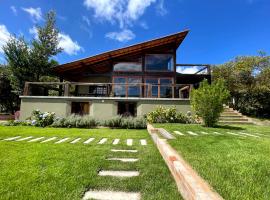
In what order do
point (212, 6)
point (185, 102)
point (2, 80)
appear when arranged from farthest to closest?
point (2, 80)
point (212, 6)
point (185, 102)

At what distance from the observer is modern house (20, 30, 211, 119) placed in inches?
536

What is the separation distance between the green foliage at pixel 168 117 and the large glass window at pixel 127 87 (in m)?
2.77

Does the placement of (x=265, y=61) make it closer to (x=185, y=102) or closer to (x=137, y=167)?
(x=185, y=102)

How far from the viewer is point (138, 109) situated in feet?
44.5

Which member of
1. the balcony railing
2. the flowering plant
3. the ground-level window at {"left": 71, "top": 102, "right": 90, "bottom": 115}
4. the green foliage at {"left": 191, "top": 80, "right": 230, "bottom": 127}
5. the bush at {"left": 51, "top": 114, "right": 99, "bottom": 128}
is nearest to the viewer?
the green foliage at {"left": 191, "top": 80, "right": 230, "bottom": 127}

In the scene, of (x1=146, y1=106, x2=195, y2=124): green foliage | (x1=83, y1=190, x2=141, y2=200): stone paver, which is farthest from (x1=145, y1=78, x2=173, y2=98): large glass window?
(x1=83, y1=190, x2=141, y2=200): stone paver

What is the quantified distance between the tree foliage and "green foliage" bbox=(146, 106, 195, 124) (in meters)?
8.59

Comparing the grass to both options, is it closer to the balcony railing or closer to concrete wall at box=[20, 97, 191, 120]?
concrete wall at box=[20, 97, 191, 120]

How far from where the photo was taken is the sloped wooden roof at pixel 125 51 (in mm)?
15961

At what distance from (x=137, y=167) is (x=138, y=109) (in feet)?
31.7

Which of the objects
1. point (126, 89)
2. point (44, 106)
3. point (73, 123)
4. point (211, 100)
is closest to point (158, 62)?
point (126, 89)

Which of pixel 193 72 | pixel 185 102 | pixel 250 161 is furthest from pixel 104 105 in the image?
pixel 250 161

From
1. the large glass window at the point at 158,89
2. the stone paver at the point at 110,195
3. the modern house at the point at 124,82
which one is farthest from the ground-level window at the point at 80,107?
the stone paver at the point at 110,195

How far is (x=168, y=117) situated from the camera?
12180mm
